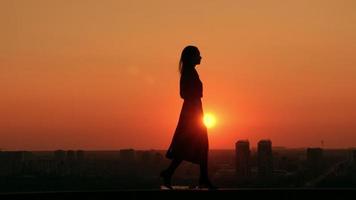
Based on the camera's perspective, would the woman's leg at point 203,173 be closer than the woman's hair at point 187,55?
Yes

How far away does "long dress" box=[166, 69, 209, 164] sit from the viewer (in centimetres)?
1523

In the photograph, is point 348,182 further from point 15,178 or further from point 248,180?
point 15,178

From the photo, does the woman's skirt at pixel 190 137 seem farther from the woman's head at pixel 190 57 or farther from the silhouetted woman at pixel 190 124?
the woman's head at pixel 190 57

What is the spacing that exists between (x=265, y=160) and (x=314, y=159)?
37883 mm

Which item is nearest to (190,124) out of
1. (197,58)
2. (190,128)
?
(190,128)

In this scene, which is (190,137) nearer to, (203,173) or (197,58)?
(203,173)

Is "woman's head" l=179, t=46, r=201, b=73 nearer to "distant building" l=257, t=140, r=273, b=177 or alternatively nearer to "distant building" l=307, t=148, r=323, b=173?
"distant building" l=257, t=140, r=273, b=177

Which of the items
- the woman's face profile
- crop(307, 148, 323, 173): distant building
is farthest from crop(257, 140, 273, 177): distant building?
the woman's face profile

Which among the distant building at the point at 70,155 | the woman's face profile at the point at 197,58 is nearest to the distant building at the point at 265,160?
the distant building at the point at 70,155

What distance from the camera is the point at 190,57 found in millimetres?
15516

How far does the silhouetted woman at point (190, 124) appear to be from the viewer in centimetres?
1522

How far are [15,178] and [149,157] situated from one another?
48.5 meters

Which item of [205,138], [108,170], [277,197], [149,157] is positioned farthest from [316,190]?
[149,157]

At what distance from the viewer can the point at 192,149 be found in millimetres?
15227
